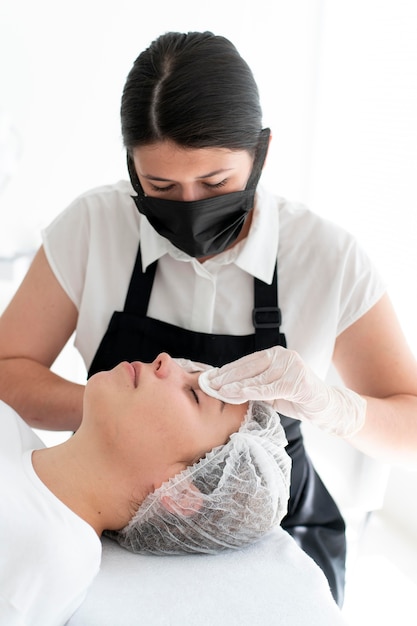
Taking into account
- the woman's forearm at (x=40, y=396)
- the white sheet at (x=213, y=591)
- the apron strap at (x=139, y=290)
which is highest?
the apron strap at (x=139, y=290)

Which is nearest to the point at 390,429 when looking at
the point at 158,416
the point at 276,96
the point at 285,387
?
the point at 285,387

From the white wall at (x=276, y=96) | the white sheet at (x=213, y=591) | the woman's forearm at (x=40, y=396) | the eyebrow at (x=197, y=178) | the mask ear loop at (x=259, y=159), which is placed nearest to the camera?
the white sheet at (x=213, y=591)

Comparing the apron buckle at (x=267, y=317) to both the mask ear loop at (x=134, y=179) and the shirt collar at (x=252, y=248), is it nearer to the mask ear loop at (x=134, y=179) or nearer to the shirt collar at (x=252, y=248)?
the shirt collar at (x=252, y=248)

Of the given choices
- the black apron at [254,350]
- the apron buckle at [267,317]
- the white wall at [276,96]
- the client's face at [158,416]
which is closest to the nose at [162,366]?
the client's face at [158,416]

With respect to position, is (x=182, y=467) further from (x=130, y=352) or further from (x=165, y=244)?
(x=165, y=244)

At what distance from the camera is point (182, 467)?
4.29 feet

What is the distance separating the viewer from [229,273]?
1.66 metres

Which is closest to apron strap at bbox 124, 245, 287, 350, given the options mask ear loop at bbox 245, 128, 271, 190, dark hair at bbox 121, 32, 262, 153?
mask ear loop at bbox 245, 128, 271, 190

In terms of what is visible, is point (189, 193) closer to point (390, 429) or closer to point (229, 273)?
point (229, 273)

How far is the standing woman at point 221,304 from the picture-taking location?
1518 mm

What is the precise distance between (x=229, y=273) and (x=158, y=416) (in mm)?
494

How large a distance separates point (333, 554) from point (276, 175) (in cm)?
220

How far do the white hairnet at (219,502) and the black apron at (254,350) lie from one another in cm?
36

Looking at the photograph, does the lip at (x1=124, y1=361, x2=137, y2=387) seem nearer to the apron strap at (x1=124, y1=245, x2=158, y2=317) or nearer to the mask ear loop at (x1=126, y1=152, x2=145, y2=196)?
the apron strap at (x1=124, y1=245, x2=158, y2=317)
